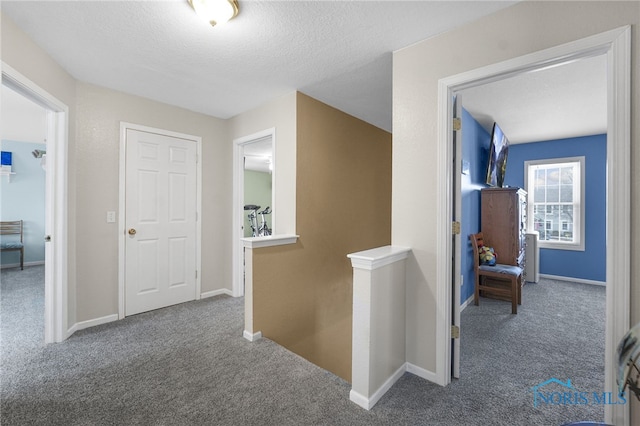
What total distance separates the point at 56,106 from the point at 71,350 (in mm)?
2051

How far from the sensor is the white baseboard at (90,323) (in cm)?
254

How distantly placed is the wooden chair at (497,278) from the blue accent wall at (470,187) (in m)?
0.09

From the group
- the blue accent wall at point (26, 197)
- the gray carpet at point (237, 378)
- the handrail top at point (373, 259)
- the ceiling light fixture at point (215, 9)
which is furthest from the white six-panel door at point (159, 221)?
the blue accent wall at point (26, 197)

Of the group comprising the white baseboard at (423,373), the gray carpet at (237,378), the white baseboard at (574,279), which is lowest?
the gray carpet at (237,378)

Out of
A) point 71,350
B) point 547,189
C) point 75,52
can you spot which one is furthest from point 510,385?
point 547,189

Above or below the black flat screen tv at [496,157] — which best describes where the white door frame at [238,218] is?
below

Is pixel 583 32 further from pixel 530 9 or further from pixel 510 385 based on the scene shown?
pixel 510 385

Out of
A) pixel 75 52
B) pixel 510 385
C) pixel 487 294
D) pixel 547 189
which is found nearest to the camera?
pixel 510 385

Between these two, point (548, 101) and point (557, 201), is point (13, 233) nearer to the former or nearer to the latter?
point (548, 101)

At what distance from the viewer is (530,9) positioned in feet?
5.18

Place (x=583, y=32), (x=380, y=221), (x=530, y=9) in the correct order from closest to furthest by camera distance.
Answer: (x=583, y=32) < (x=530, y=9) < (x=380, y=221)

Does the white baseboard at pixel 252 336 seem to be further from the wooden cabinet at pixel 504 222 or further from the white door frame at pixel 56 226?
the wooden cabinet at pixel 504 222

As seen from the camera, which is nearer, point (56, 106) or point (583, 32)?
point (583, 32)

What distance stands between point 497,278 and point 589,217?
2502 millimetres
